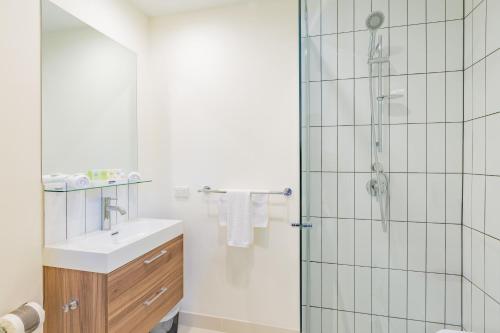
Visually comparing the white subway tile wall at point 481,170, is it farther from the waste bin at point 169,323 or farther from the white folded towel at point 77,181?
the white folded towel at point 77,181

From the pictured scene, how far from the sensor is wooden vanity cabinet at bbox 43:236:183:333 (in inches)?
51.6

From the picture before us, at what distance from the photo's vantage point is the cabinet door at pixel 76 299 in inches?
51.5

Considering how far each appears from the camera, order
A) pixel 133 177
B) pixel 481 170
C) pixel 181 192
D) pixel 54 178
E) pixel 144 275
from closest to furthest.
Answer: pixel 481 170 < pixel 54 178 < pixel 144 275 < pixel 133 177 < pixel 181 192

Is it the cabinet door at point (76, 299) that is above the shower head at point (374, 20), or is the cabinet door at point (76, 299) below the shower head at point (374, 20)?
below

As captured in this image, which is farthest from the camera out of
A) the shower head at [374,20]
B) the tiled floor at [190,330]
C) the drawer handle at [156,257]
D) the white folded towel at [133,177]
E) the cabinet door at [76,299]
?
the tiled floor at [190,330]

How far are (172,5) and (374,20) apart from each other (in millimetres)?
1510

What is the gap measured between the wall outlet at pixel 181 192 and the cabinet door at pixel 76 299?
0.91 metres

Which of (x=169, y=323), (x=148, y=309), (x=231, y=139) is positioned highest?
(x=231, y=139)

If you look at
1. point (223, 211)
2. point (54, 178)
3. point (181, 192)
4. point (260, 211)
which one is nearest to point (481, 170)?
point (260, 211)

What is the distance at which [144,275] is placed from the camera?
5.16 ft

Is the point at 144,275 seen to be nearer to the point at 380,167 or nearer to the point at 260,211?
the point at 260,211

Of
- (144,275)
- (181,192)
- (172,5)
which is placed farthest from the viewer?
(181,192)

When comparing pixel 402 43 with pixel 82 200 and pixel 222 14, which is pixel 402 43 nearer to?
pixel 222 14


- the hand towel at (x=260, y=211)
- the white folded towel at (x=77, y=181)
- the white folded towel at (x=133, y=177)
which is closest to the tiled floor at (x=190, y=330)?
the hand towel at (x=260, y=211)
